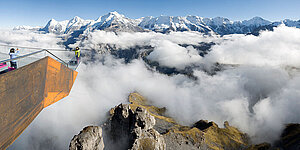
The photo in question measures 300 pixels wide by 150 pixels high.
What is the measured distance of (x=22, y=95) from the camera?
10.2m

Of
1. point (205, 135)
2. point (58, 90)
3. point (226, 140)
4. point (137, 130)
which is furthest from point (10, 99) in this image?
point (226, 140)

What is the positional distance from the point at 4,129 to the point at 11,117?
30.2 inches

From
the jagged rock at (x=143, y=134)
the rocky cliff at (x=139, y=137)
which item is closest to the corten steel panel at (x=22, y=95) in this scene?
the rocky cliff at (x=139, y=137)

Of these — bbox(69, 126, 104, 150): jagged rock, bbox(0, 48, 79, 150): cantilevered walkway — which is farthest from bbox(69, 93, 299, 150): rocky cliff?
bbox(0, 48, 79, 150): cantilevered walkway

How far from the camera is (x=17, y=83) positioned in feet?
31.4

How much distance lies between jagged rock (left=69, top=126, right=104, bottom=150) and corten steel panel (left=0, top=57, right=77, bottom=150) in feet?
67.5

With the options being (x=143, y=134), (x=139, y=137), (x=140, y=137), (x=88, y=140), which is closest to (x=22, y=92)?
(x=88, y=140)

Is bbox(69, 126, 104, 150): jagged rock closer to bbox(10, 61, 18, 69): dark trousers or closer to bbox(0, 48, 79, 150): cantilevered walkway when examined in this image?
bbox(0, 48, 79, 150): cantilevered walkway

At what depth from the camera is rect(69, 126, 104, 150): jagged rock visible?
30250 mm

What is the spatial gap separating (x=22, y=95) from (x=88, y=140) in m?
25.6

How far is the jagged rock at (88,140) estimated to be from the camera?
30.2m

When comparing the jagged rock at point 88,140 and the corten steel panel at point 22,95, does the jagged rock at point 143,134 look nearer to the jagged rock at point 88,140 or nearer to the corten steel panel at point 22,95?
the jagged rock at point 88,140

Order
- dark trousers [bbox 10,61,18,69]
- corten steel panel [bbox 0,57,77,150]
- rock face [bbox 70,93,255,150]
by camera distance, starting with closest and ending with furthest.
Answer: corten steel panel [bbox 0,57,77,150] < dark trousers [bbox 10,61,18,69] < rock face [bbox 70,93,255,150]

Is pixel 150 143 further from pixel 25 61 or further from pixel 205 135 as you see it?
pixel 205 135
